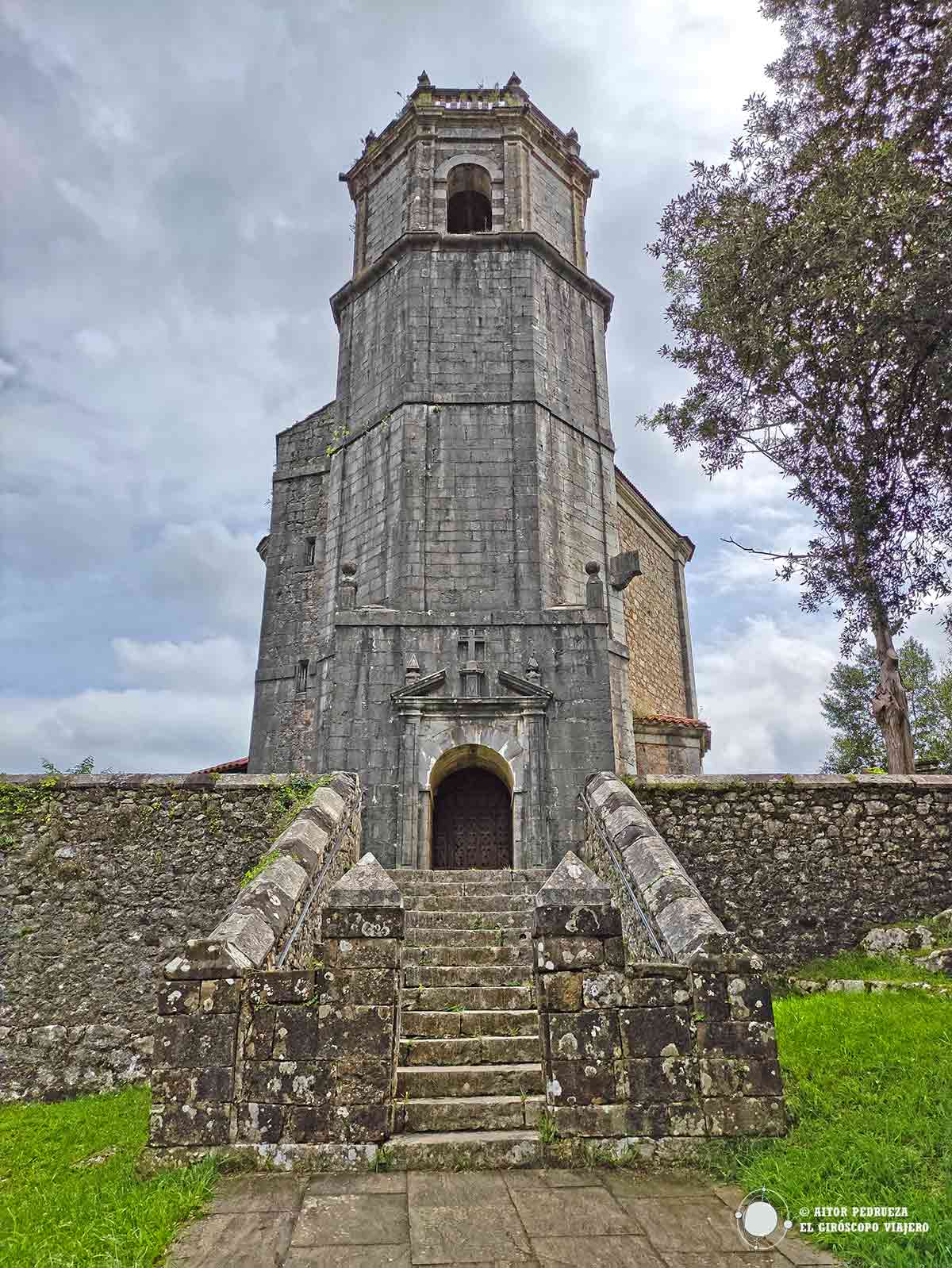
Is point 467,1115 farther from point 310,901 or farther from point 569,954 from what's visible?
point 310,901

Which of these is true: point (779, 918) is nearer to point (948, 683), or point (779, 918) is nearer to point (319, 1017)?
point (319, 1017)

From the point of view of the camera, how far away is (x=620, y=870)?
27.3ft

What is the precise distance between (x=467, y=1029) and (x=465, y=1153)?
4.66 feet

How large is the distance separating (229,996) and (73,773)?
6.28m

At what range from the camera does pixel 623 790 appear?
10.3 meters

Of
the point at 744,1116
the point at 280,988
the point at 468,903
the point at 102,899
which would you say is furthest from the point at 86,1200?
the point at 102,899

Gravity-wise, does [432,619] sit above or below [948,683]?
below

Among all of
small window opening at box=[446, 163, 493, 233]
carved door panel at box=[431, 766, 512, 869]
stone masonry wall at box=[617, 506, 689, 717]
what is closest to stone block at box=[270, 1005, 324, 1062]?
carved door panel at box=[431, 766, 512, 869]

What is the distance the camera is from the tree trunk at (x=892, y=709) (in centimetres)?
1266

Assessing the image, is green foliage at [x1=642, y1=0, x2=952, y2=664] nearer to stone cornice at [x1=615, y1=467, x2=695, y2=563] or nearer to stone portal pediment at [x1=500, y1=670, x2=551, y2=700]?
stone portal pediment at [x1=500, y1=670, x2=551, y2=700]

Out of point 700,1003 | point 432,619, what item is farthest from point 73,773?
point 700,1003

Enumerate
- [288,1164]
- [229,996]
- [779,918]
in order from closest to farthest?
[288,1164] → [229,996] → [779,918]

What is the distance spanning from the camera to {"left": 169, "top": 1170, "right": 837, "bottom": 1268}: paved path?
3.79 metres

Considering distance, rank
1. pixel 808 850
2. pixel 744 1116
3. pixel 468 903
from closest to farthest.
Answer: pixel 744 1116, pixel 468 903, pixel 808 850
